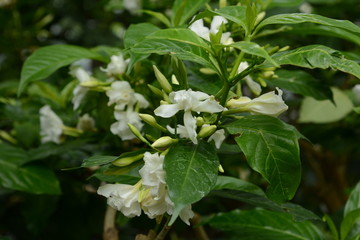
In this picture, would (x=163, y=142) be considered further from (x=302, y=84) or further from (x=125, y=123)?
(x=302, y=84)

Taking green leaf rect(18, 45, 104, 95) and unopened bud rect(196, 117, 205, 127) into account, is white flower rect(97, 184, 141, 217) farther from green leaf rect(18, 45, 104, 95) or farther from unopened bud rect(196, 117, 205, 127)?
green leaf rect(18, 45, 104, 95)

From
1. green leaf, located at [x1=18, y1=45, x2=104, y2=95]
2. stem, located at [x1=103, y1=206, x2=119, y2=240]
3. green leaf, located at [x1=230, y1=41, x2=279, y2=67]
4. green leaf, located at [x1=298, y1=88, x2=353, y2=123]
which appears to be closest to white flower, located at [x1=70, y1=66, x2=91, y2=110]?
green leaf, located at [x1=18, y1=45, x2=104, y2=95]

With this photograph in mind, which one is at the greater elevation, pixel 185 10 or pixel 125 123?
pixel 185 10

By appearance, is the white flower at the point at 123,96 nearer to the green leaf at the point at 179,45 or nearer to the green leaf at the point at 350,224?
the green leaf at the point at 179,45

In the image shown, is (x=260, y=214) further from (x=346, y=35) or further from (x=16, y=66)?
(x=16, y=66)

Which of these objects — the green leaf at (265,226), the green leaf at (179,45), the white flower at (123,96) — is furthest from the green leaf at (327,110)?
the green leaf at (179,45)

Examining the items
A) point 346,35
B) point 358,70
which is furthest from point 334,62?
point 346,35

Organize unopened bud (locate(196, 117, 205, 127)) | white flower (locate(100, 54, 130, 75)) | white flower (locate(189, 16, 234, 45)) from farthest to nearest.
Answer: white flower (locate(100, 54, 130, 75)) → white flower (locate(189, 16, 234, 45)) → unopened bud (locate(196, 117, 205, 127))

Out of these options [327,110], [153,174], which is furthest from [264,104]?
[327,110]
